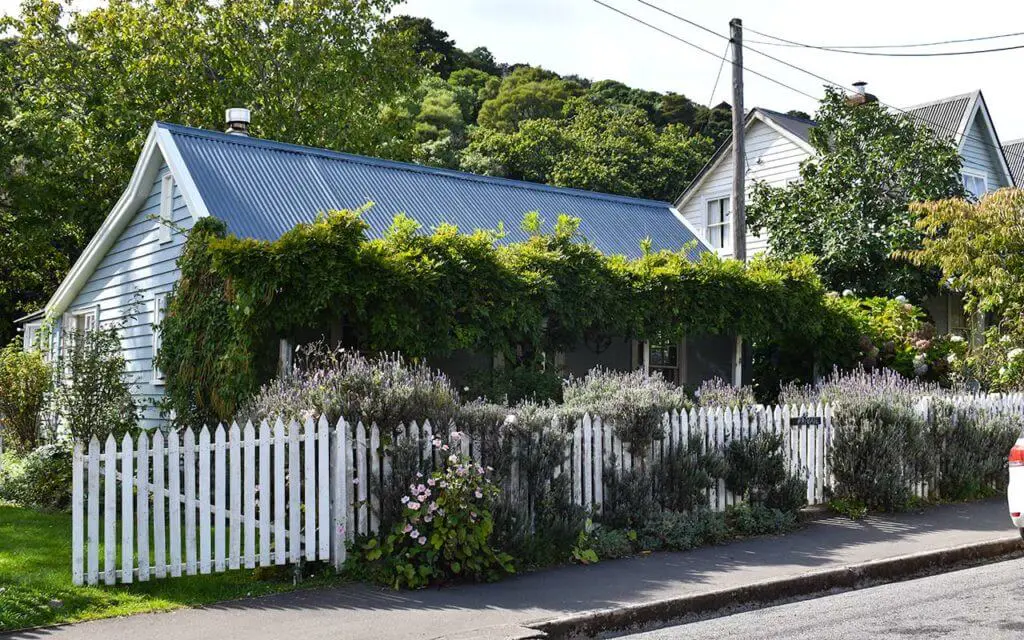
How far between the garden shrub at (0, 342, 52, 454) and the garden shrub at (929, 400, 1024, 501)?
41.0 feet

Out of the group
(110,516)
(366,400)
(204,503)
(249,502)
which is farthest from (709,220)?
(110,516)

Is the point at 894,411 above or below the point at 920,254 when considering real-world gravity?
below

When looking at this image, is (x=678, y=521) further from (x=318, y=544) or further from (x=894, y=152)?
(x=894, y=152)

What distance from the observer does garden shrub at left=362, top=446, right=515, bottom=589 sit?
7.41 m

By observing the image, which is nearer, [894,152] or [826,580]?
[826,580]

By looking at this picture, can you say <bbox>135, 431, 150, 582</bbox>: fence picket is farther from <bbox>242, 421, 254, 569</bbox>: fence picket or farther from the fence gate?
<bbox>242, 421, 254, 569</bbox>: fence picket

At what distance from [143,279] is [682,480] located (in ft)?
33.5

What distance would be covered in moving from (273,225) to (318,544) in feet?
23.6

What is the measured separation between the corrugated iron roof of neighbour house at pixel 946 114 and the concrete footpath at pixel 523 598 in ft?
63.2

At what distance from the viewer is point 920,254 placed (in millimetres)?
17922

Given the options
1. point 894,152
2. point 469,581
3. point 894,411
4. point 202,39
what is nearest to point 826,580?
point 469,581

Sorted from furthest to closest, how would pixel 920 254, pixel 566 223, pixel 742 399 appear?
1. pixel 920 254
2. pixel 566 223
3. pixel 742 399

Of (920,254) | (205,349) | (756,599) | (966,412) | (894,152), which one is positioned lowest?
(756,599)

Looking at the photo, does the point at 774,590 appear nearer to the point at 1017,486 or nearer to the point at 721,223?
the point at 1017,486
